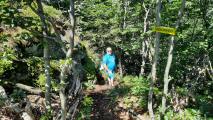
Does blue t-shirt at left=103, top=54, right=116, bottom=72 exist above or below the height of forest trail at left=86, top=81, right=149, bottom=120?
above

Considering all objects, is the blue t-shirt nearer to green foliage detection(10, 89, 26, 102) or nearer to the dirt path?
the dirt path

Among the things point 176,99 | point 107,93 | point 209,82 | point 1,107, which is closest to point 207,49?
point 209,82

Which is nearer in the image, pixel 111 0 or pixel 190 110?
pixel 190 110

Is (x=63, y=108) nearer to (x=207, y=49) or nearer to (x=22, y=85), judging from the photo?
(x=22, y=85)

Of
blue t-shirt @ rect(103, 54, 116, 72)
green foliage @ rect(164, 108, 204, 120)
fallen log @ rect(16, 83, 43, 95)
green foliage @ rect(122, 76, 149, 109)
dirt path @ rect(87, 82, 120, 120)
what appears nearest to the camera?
fallen log @ rect(16, 83, 43, 95)

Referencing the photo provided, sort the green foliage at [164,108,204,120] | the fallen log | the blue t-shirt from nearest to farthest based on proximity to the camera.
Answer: the fallen log → the green foliage at [164,108,204,120] → the blue t-shirt

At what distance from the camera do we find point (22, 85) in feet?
31.6

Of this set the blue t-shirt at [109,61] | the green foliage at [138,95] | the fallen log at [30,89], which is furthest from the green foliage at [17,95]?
the blue t-shirt at [109,61]

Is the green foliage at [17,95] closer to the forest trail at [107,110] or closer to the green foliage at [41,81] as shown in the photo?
the green foliage at [41,81]

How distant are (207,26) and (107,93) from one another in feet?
15.4

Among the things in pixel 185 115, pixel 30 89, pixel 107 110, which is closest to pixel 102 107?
pixel 107 110

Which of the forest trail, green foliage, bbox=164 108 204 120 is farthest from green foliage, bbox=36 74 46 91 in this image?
green foliage, bbox=164 108 204 120

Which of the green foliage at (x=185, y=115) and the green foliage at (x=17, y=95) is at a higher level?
the green foliage at (x=17, y=95)

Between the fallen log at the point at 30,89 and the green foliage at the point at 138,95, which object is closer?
the fallen log at the point at 30,89
